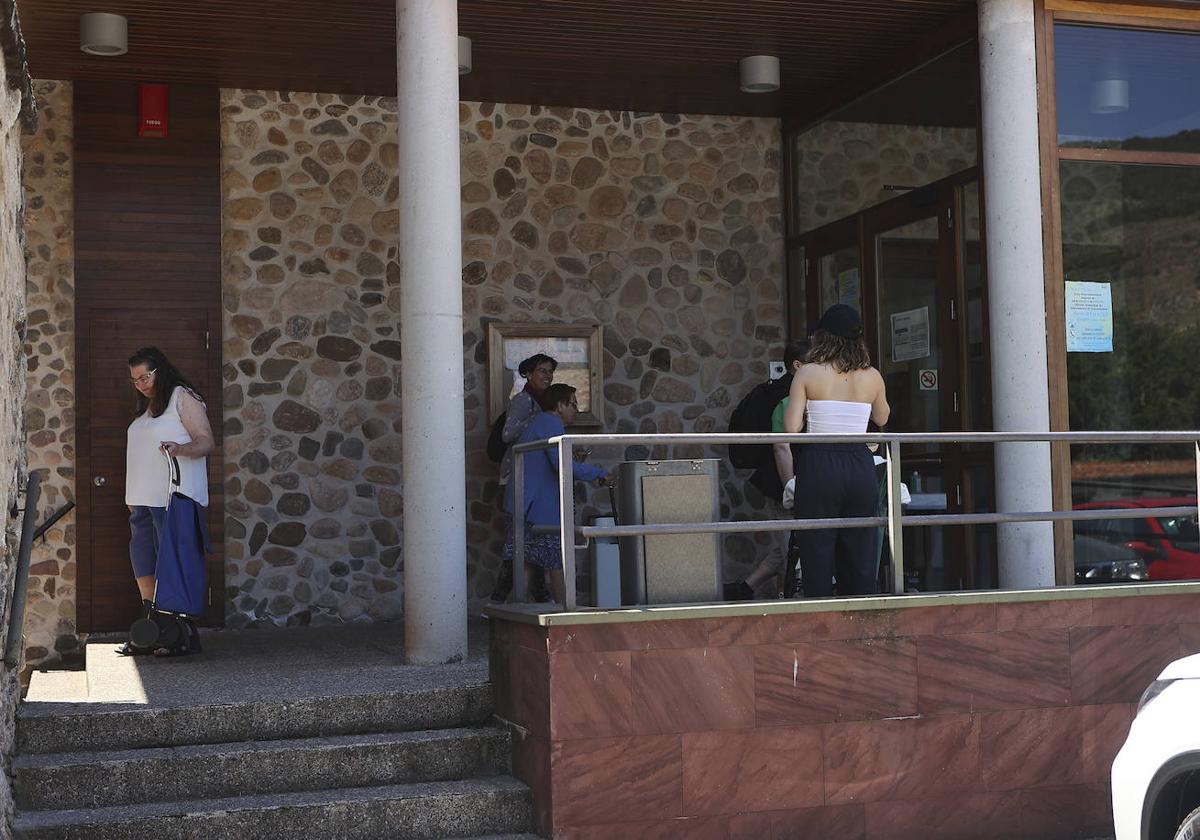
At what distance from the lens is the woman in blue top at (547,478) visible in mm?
8430

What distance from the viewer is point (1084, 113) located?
27.0 feet

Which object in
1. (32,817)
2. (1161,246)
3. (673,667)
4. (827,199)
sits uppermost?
(827,199)

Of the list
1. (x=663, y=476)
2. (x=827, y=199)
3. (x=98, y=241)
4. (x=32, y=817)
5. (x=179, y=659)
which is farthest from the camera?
(x=827, y=199)

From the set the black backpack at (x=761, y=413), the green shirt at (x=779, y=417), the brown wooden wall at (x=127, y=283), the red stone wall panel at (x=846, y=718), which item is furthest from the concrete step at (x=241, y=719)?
the brown wooden wall at (x=127, y=283)

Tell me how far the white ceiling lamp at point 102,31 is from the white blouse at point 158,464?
1.99 metres

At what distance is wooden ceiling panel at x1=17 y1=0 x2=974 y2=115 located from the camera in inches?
321

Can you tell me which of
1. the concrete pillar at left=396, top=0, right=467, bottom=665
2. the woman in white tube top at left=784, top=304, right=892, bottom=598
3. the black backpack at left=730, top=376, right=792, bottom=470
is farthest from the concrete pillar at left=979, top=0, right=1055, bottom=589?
the concrete pillar at left=396, top=0, right=467, bottom=665

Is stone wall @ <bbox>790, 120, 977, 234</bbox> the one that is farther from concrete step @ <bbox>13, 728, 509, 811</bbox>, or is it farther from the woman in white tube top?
concrete step @ <bbox>13, 728, 509, 811</bbox>

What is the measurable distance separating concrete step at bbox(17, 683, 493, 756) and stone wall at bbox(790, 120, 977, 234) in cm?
437

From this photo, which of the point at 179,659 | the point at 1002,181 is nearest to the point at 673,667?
the point at 179,659

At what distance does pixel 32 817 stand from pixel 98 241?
4.66 metres

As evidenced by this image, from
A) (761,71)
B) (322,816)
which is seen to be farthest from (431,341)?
(761,71)

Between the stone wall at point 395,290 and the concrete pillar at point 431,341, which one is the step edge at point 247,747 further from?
the stone wall at point 395,290

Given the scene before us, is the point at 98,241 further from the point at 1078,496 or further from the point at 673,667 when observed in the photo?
the point at 1078,496
